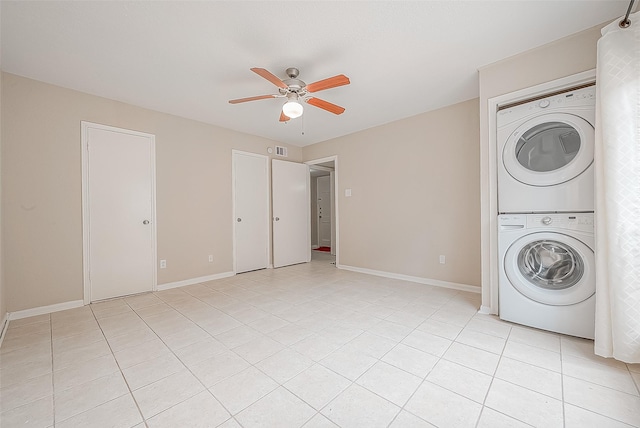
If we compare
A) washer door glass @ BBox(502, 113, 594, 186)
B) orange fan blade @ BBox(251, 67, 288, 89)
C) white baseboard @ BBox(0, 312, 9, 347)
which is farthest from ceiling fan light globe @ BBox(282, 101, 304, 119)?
white baseboard @ BBox(0, 312, 9, 347)

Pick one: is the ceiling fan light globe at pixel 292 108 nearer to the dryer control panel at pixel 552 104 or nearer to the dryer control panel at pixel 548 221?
A: the dryer control panel at pixel 552 104

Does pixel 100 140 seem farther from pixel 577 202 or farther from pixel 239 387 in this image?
pixel 577 202

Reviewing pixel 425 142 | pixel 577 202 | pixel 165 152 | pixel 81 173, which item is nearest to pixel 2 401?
pixel 81 173

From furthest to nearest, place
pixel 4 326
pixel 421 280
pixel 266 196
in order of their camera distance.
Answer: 1. pixel 266 196
2. pixel 421 280
3. pixel 4 326

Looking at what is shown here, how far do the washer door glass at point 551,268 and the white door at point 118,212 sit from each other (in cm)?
401

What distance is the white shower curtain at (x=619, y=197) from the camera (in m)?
1.51

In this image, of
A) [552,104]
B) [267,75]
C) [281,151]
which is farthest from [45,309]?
[552,104]

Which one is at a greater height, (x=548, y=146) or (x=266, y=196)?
(x=548, y=146)

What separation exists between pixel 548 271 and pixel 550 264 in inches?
2.4

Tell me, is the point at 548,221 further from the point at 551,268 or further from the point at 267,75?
the point at 267,75

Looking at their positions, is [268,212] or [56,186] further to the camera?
[268,212]

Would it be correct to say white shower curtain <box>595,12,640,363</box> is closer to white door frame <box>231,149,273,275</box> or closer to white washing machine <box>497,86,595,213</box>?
white washing machine <box>497,86,595,213</box>

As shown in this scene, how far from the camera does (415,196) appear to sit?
11.5 feet

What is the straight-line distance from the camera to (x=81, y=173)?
2.72m
